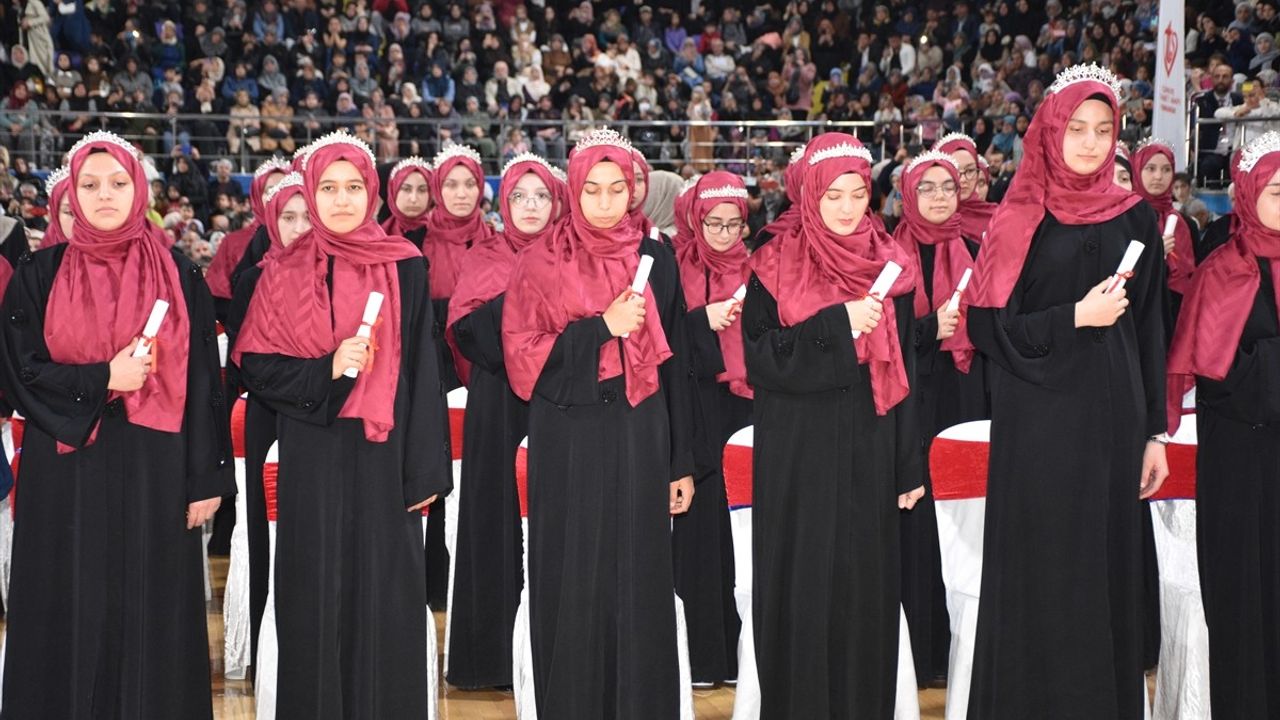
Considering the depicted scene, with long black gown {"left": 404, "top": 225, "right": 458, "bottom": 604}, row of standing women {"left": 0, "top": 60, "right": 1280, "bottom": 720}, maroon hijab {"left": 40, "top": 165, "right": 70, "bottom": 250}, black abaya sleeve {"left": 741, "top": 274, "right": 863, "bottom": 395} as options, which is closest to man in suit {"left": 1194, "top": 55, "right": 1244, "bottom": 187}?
long black gown {"left": 404, "top": 225, "right": 458, "bottom": 604}

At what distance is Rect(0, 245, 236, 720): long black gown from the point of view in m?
3.93

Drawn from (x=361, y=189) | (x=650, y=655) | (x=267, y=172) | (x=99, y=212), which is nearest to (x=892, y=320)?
(x=650, y=655)

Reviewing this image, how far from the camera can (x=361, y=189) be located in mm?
3955

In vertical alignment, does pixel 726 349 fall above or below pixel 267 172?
below

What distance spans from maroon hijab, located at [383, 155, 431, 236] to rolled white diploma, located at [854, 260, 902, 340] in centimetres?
309

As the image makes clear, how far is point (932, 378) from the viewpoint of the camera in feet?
17.8

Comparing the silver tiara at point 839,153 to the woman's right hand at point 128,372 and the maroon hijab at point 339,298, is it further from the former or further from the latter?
the woman's right hand at point 128,372

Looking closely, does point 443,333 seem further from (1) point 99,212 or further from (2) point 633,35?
(2) point 633,35

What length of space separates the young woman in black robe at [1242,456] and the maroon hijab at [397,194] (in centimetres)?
356

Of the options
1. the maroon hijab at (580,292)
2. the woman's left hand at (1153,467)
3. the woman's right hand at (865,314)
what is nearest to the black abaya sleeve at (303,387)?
the maroon hijab at (580,292)

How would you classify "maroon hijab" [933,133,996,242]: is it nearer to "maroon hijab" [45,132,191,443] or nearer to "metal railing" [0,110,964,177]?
"maroon hijab" [45,132,191,443]

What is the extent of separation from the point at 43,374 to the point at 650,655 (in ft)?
6.04

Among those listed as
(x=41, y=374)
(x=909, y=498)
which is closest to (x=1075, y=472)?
(x=909, y=498)

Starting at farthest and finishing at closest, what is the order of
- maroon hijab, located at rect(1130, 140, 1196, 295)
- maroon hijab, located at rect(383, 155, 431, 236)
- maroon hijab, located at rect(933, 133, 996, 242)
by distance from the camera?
maroon hijab, located at rect(383, 155, 431, 236) < maroon hijab, located at rect(1130, 140, 1196, 295) < maroon hijab, located at rect(933, 133, 996, 242)
